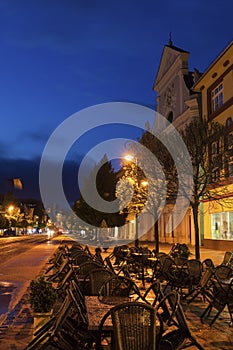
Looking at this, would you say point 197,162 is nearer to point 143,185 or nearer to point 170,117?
point 143,185

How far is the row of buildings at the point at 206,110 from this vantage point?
74.2 feet

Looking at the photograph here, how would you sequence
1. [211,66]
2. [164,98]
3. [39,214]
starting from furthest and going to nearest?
1. [39,214]
2. [164,98]
3. [211,66]

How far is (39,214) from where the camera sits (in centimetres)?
18638

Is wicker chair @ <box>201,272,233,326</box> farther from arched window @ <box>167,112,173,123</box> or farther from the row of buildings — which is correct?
arched window @ <box>167,112,173,123</box>

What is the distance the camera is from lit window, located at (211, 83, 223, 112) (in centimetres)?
2856

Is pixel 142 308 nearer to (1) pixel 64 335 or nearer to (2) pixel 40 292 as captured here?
(1) pixel 64 335

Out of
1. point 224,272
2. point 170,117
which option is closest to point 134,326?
point 224,272

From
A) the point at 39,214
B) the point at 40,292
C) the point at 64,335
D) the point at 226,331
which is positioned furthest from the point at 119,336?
the point at 39,214

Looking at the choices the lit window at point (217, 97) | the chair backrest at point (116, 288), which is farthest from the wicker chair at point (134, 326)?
the lit window at point (217, 97)

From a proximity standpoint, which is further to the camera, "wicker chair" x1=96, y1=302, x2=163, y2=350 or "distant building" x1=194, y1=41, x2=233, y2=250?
"distant building" x1=194, y1=41, x2=233, y2=250

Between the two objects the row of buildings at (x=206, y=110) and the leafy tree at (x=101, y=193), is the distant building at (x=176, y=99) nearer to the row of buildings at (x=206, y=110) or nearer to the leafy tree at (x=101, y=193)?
the row of buildings at (x=206, y=110)

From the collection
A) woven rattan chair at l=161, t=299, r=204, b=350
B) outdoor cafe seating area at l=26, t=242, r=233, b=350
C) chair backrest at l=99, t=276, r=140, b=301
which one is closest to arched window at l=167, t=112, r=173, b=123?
outdoor cafe seating area at l=26, t=242, r=233, b=350

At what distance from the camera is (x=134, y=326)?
4.03m

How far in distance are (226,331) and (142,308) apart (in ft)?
13.6
